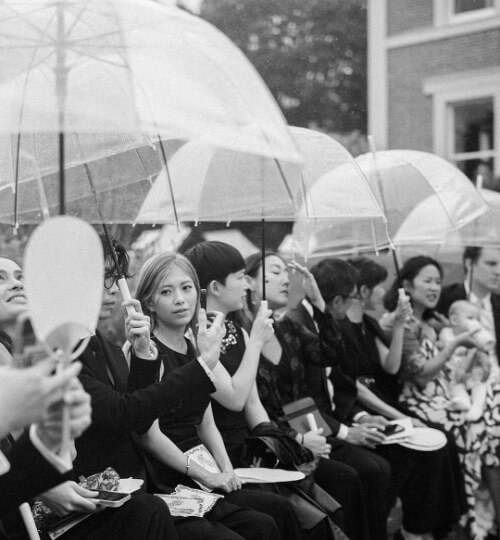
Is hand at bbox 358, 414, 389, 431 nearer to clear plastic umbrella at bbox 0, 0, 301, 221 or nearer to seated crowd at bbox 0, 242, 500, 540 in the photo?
seated crowd at bbox 0, 242, 500, 540

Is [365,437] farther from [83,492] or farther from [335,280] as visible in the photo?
[83,492]

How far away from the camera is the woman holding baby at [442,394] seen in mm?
5652

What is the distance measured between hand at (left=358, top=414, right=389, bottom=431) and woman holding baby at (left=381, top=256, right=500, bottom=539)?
0.42m

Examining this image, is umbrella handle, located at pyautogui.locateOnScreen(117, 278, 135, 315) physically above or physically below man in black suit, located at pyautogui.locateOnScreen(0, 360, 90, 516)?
above

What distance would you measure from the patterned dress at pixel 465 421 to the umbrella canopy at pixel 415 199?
65 cm

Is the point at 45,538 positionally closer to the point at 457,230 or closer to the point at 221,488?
the point at 221,488

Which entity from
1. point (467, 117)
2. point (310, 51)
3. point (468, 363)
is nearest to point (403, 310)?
point (468, 363)

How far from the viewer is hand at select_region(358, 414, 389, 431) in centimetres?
526

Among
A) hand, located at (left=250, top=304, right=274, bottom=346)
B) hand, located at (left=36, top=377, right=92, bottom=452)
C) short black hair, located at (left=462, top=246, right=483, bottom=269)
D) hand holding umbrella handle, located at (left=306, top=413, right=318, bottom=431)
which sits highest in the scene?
short black hair, located at (left=462, top=246, right=483, bottom=269)

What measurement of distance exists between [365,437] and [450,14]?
12556mm

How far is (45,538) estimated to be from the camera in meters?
3.07

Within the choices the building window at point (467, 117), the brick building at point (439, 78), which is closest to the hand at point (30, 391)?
the brick building at point (439, 78)

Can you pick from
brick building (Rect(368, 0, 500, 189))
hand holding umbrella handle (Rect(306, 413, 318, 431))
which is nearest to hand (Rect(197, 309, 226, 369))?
hand holding umbrella handle (Rect(306, 413, 318, 431))

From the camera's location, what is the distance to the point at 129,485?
3.22 m
